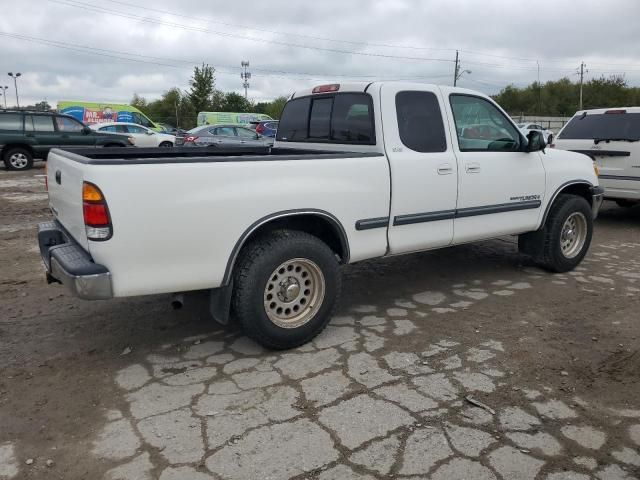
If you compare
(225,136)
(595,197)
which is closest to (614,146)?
(595,197)

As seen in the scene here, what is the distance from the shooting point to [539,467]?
8.46 feet

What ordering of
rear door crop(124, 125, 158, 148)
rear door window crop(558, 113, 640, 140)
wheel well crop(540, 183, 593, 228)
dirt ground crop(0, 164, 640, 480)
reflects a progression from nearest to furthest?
dirt ground crop(0, 164, 640, 480) < wheel well crop(540, 183, 593, 228) < rear door window crop(558, 113, 640, 140) < rear door crop(124, 125, 158, 148)

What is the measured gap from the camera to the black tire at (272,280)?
3.58m

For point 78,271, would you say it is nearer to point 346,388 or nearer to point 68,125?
point 346,388

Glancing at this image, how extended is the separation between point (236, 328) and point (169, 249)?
1288 millimetres

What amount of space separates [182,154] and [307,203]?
73.3 inches

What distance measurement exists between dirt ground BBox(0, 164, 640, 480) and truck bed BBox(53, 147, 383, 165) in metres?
1.31

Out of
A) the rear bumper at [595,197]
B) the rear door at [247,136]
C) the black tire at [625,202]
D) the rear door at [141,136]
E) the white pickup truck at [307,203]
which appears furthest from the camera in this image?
the rear door at [141,136]

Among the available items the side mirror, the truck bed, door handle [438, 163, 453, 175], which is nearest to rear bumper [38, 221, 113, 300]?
the truck bed

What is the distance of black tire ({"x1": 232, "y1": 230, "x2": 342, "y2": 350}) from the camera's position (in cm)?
358

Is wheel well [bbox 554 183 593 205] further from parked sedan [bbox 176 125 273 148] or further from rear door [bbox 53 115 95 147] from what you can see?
rear door [bbox 53 115 95 147]

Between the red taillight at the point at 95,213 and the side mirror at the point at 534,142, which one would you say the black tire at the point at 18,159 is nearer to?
the red taillight at the point at 95,213

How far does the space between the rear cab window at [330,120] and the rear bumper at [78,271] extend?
89.3 inches

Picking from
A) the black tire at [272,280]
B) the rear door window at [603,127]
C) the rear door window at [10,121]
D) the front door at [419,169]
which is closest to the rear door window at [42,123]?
the rear door window at [10,121]
